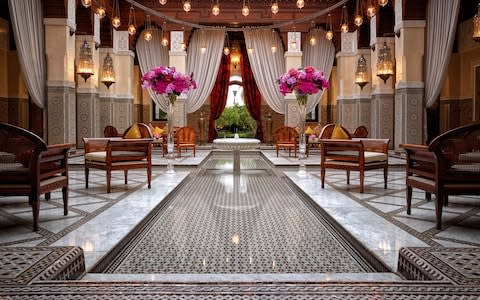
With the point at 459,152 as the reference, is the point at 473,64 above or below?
above

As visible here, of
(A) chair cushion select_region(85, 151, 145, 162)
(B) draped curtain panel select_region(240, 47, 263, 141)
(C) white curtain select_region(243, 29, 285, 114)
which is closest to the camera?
(A) chair cushion select_region(85, 151, 145, 162)

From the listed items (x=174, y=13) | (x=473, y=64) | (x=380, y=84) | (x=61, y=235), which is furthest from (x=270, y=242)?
(x=174, y=13)

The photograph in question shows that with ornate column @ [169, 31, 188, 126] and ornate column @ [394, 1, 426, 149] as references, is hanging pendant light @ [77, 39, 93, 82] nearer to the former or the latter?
ornate column @ [169, 31, 188, 126]

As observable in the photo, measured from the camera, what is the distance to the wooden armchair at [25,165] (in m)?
3.36

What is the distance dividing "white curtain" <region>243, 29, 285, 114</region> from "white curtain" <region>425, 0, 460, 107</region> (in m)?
5.21

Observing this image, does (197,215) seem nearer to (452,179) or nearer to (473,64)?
(452,179)

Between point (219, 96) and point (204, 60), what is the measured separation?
2.93 metres

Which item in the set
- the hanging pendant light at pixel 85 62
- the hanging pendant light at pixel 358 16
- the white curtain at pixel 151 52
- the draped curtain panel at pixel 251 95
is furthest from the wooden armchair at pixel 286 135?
the draped curtain panel at pixel 251 95

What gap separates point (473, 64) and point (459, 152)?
29.4ft

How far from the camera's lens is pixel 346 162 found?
562 cm

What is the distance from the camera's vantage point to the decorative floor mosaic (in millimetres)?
2662

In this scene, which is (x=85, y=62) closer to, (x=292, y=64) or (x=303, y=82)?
(x=303, y=82)

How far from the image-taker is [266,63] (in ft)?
45.9

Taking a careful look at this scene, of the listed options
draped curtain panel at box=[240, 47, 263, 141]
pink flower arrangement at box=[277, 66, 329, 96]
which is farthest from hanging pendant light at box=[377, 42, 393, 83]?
draped curtain panel at box=[240, 47, 263, 141]
